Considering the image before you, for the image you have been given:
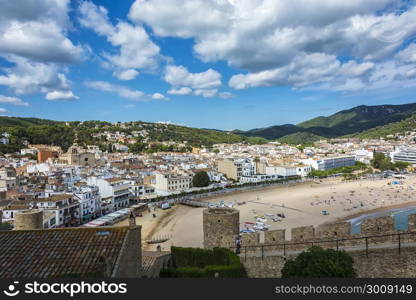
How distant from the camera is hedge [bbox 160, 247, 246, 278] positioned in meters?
8.73

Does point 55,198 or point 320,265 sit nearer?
point 320,265

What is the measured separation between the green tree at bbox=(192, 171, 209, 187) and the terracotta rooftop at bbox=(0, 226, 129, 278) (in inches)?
1829

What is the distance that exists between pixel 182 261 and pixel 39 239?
530 centimetres

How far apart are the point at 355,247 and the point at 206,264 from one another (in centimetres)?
432

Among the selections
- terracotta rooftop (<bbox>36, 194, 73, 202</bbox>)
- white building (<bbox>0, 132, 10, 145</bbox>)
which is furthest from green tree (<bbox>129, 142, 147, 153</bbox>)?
terracotta rooftop (<bbox>36, 194, 73, 202</bbox>)

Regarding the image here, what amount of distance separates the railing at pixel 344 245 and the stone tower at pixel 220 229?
0.39m

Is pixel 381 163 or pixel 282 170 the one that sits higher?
pixel 381 163

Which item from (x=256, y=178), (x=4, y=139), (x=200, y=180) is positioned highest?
(x=4, y=139)

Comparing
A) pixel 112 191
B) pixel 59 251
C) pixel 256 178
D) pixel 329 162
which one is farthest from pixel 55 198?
pixel 329 162

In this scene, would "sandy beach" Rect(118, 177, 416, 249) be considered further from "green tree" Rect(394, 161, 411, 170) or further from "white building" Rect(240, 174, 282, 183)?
"green tree" Rect(394, 161, 411, 170)

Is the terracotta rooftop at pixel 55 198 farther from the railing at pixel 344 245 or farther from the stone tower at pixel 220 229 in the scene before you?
the railing at pixel 344 245

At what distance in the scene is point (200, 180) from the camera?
2122 inches

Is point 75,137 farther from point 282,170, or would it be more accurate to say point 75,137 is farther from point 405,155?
point 405,155

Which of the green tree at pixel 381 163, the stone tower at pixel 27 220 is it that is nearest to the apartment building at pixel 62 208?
the stone tower at pixel 27 220
